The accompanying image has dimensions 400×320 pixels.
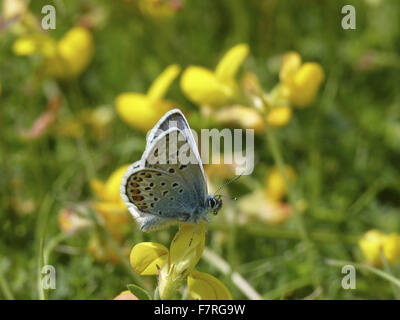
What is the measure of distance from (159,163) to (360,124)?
56.0 inches

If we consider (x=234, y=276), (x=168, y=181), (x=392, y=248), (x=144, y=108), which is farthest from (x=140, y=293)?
(x=144, y=108)

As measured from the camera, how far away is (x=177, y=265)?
1.10 meters

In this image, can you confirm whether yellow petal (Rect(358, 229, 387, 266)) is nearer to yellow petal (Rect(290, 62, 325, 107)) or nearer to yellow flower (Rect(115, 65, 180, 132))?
yellow petal (Rect(290, 62, 325, 107))

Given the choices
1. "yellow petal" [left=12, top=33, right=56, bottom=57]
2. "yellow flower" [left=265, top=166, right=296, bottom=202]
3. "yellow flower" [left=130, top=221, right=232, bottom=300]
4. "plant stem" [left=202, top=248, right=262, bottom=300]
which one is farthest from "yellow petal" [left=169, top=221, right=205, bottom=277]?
"yellow petal" [left=12, top=33, right=56, bottom=57]

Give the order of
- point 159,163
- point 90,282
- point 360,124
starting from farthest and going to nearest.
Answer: point 360,124 < point 90,282 < point 159,163

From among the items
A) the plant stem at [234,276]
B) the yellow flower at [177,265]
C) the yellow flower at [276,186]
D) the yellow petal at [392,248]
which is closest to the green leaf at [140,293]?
the yellow flower at [177,265]

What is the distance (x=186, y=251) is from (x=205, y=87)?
76 cm

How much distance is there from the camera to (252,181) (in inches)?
86.7

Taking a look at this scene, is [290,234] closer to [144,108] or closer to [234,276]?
[234,276]

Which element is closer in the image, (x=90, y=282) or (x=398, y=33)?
(x=90, y=282)

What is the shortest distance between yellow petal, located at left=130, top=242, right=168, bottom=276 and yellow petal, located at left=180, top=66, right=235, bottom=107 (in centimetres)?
71

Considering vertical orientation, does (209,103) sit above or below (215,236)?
above
